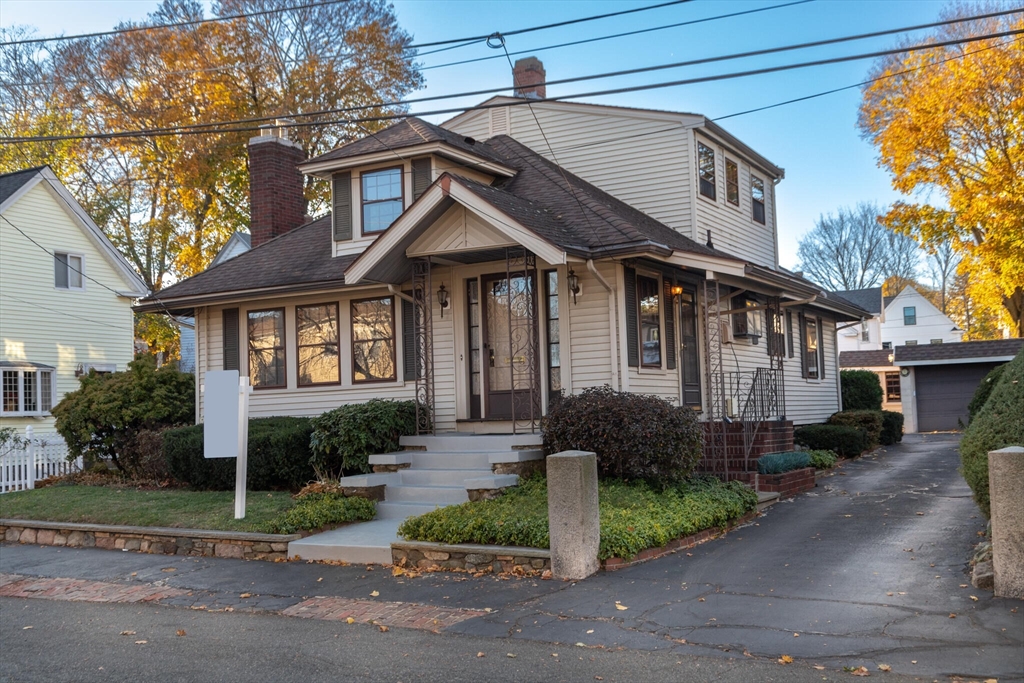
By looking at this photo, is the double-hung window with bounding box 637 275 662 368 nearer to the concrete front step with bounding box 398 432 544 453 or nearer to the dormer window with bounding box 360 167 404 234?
the concrete front step with bounding box 398 432 544 453

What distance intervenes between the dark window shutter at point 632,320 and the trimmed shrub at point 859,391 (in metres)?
13.4

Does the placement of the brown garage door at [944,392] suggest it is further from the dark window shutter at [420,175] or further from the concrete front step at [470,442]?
the concrete front step at [470,442]

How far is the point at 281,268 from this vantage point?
17.5m

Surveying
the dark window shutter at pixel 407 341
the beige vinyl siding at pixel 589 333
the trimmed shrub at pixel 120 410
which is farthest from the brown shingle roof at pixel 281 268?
the beige vinyl siding at pixel 589 333

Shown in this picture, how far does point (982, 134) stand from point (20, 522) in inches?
888

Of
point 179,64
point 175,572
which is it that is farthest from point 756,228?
point 179,64

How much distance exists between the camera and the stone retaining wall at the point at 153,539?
11.2m

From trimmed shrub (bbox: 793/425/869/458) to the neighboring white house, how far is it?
21088 mm

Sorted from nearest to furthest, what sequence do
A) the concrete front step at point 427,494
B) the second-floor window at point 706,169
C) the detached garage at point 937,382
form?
the concrete front step at point 427,494 < the second-floor window at point 706,169 < the detached garage at point 937,382

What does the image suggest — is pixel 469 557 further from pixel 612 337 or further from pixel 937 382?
pixel 937 382

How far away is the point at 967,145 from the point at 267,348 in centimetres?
1793

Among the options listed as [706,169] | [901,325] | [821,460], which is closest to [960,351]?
[821,460]

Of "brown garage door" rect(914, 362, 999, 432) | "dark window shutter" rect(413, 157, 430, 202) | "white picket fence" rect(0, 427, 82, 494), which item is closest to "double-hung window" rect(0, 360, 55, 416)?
"white picket fence" rect(0, 427, 82, 494)

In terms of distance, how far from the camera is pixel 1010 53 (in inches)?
853
